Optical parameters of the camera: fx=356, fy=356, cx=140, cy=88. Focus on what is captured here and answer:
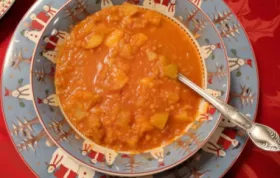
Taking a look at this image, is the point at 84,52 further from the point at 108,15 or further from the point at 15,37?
the point at 15,37

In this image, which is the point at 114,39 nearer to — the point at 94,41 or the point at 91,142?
the point at 94,41

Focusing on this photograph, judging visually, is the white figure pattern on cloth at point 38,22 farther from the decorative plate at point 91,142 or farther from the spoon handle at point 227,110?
the spoon handle at point 227,110

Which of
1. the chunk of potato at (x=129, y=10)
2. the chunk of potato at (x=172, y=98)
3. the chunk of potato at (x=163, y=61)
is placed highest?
the chunk of potato at (x=129, y=10)

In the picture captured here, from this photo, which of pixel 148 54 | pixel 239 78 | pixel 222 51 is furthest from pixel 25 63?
pixel 239 78

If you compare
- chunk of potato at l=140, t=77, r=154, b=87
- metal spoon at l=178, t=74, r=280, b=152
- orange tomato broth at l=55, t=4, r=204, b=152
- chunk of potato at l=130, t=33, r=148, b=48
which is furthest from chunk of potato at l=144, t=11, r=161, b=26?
metal spoon at l=178, t=74, r=280, b=152

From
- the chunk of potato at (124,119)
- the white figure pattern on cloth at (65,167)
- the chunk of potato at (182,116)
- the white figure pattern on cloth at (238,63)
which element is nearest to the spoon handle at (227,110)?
the chunk of potato at (182,116)

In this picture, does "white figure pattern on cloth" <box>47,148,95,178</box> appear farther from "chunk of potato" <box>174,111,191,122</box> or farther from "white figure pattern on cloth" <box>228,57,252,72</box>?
"white figure pattern on cloth" <box>228,57,252,72</box>
